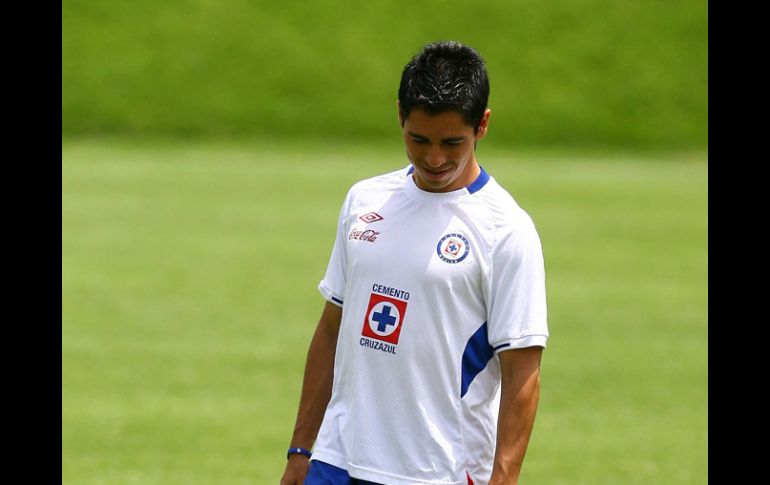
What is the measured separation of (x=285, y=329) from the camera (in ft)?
49.8

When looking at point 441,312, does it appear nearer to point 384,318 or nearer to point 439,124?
point 384,318

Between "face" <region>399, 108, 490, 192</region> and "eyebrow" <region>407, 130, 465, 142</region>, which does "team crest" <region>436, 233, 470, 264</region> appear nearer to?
"face" <region>399, 108, 490, 192</region>

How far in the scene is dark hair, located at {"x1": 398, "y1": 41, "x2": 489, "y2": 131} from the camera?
480 centimetres

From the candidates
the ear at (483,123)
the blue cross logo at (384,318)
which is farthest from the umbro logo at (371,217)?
the ear at (483,123)

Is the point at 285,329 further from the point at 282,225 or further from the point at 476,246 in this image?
the point at 476,246

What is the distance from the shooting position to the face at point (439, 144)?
4.81 meters

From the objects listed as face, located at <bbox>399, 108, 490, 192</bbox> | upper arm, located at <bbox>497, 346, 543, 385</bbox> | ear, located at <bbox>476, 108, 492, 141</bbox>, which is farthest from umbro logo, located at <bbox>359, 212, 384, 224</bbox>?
upper arm, located at <bbox>497, 346, 543, 385</bbox>

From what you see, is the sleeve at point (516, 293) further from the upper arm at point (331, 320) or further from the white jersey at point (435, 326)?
the upper arm at point (331, 320)

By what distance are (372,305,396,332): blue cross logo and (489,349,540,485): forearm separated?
0.50 meters

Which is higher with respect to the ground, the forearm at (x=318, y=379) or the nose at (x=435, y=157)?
the nose at (x=435, y=157)

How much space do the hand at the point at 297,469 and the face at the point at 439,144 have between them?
4.16 ft

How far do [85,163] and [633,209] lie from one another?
1317 centimetres

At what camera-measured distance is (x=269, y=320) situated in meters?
15.6
